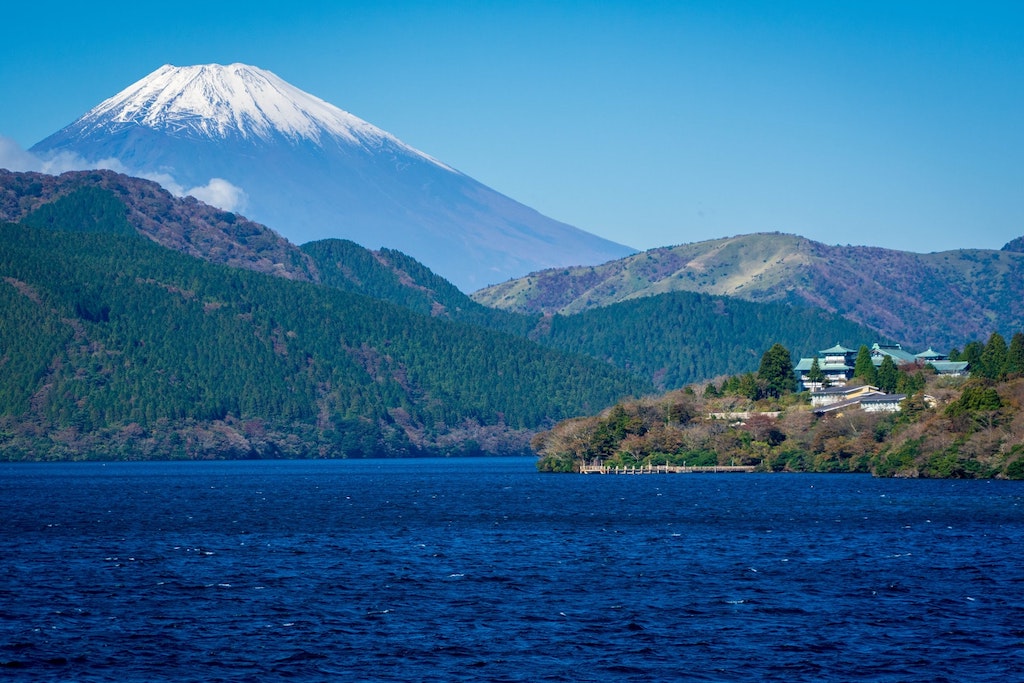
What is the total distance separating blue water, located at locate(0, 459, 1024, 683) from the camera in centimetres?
3759

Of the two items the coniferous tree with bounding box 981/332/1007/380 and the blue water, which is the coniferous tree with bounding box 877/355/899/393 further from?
the blue water

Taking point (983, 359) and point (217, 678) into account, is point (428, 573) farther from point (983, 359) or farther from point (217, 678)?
point (983, 359)

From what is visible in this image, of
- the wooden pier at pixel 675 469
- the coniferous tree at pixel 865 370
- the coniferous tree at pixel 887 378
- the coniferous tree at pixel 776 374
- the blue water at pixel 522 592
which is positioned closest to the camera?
the blue water at pixel 522 592

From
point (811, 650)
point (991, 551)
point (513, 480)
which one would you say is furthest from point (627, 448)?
point (811, 650)

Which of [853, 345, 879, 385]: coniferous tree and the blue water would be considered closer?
the blue water

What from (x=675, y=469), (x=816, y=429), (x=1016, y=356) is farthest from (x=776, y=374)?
(x=1016, y=356)

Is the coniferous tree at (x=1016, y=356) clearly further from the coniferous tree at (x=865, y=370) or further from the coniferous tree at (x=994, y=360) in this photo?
the coniferous tree at (x=865, y=370)

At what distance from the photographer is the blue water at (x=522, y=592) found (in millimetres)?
37594

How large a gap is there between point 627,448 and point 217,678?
4187 inches

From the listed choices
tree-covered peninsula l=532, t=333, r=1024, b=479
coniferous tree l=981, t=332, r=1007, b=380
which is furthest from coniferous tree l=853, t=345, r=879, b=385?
coniferous tree l=981, t=332, r=1007, b=380

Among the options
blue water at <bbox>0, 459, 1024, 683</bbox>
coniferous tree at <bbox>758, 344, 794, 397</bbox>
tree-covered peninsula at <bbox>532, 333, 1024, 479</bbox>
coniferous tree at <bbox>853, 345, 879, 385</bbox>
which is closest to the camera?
Result: blue water at <bbox>0, 459, 1024, 683</bbox>

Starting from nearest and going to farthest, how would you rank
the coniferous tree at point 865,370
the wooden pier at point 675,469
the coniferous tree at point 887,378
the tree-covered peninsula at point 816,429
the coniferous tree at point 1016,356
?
1. the tree-covered peninsula at point 816,429
2. the coniferous tree at point 1016,356
3. the wooden pier at point 675,469
4. the coniferous tree at point 887,378
5. the coniferous tree at point 865,370

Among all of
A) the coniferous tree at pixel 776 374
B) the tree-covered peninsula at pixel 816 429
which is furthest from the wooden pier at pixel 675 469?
the coniferous tree at pixel 776 374

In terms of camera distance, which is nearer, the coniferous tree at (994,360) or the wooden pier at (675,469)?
the wooden pier at (675,469)
